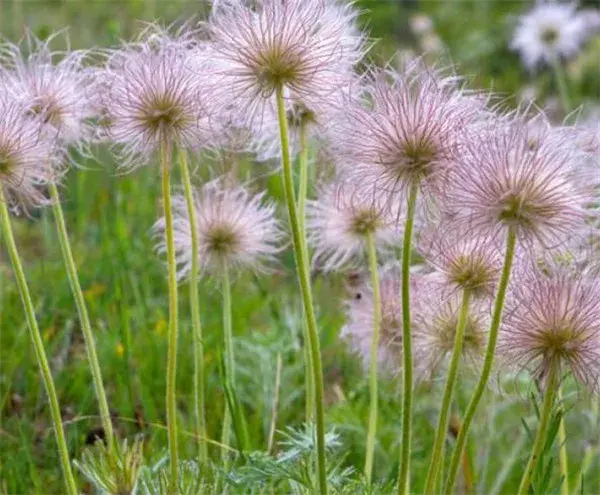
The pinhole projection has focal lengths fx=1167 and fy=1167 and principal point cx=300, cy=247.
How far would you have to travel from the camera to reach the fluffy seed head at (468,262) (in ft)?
5.82

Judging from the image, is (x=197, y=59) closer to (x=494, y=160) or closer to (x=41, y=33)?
(x=494, y=160)

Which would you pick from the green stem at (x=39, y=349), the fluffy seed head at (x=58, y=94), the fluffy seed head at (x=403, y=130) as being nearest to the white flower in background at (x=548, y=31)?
the fluffy seed head at (x=58, y=94)

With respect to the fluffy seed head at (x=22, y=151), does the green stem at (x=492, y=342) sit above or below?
below

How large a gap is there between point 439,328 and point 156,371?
1273mm

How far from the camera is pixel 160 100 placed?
1845 millimetres

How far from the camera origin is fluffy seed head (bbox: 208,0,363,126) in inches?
68.4

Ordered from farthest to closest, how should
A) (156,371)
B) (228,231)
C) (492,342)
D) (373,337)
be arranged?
(156,371) → (228,231) → (373,337) → (492,342)

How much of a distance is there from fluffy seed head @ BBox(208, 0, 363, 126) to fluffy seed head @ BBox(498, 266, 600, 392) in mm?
433

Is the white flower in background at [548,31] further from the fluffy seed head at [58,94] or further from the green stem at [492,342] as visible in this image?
the green stem at [492,342]

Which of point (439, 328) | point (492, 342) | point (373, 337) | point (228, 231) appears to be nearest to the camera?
point (492, 342)

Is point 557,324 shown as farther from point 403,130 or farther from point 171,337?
point 171,337

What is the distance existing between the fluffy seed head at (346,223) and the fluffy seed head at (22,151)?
499 mm

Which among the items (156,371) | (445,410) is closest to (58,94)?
(445,410)

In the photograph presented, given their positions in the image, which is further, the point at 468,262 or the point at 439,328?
the point at 439,328
